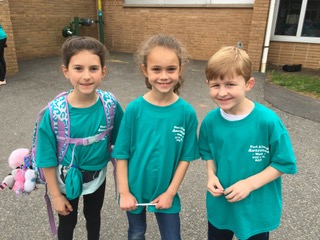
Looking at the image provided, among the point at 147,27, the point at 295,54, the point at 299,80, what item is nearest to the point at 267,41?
the point at 295,54

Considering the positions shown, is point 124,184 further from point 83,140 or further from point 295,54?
point 295,54

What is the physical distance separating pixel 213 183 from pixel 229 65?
0.63 m

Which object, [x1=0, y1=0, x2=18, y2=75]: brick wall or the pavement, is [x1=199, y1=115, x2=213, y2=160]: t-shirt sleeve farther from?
[x1=0, y1=0, x2=18, y2=75]: brick wall

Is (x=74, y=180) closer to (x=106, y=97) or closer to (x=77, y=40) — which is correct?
(x=106, y=97)

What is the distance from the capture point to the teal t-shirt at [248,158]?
1.53 m

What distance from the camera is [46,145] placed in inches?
65.9

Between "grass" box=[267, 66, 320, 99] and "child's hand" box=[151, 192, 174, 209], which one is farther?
"grass" box=[267, 66, 320, 99]

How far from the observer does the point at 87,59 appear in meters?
1.65

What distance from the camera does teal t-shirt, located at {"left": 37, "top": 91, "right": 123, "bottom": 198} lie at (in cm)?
167

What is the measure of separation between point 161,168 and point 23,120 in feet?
13.1

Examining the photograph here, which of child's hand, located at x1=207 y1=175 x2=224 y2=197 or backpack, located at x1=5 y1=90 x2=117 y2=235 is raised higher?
backpack, located at x1=5 y1=90 x2=117 y2=235

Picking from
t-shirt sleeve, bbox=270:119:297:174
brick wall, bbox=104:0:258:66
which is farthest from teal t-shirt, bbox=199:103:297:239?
brick wall, bbox=104:0:258:66

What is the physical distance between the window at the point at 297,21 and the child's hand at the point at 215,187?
9011 mm

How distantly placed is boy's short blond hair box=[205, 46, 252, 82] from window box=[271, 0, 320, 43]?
8.91 metres
